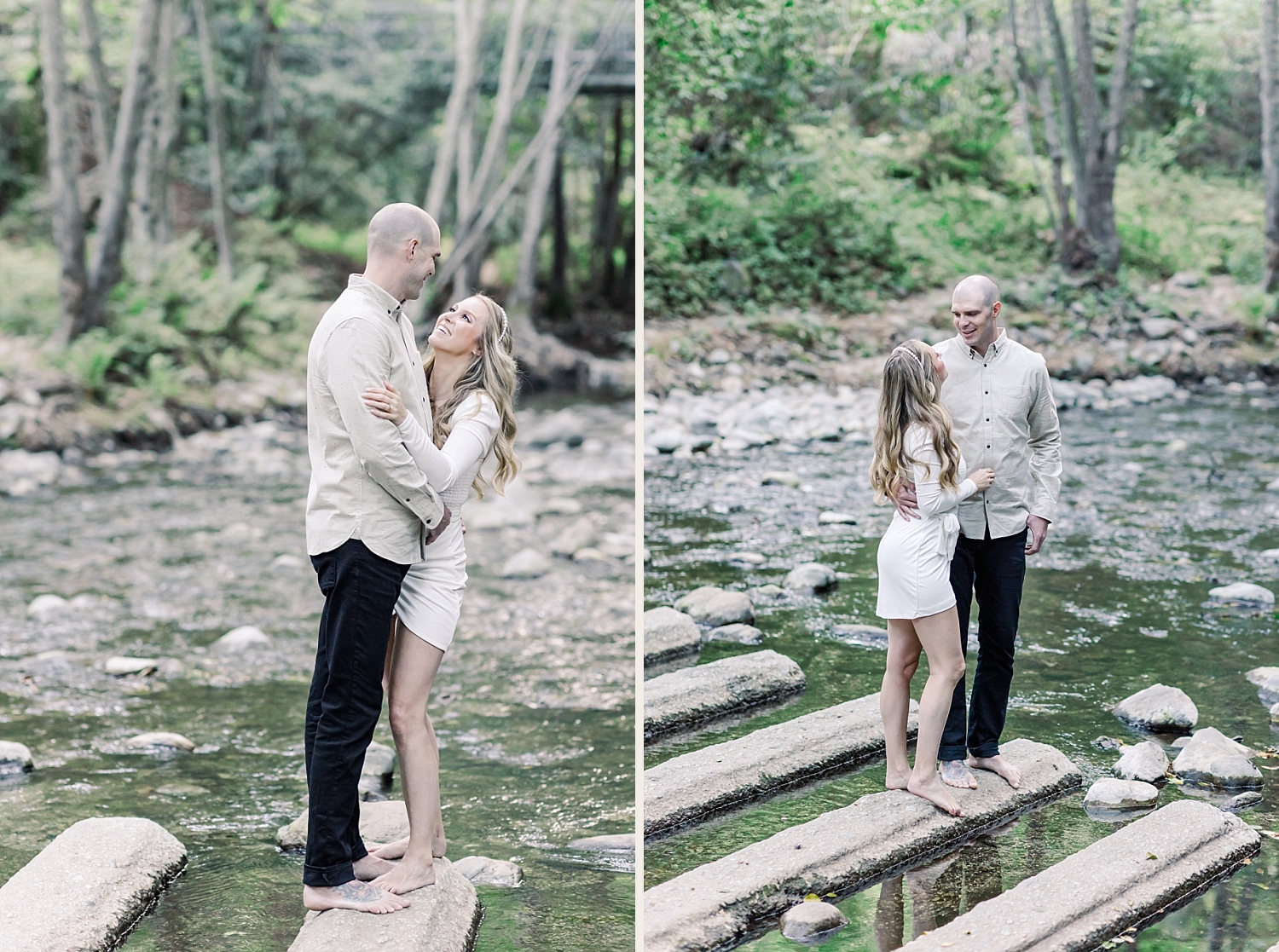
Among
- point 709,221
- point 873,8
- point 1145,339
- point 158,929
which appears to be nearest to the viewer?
point 158,929

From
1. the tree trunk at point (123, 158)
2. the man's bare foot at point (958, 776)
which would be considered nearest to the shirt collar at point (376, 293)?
the man's bare foot at point (958, 776)

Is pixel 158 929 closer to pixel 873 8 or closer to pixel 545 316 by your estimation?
pixel 873 8

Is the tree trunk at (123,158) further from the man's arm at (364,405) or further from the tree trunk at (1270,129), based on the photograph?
the man's arm at (364,405)

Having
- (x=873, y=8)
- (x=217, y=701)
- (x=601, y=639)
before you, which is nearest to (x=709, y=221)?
(x=873, y=8)

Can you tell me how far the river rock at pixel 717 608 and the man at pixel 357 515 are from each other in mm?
2008

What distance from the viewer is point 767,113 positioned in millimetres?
5320

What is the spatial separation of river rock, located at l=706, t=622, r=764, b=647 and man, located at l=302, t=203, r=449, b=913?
72.8 inches

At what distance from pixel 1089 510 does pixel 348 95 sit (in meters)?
14.0

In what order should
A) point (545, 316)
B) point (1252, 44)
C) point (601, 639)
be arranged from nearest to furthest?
point (601, 639)
point (1252, 44)
point (545, 316)

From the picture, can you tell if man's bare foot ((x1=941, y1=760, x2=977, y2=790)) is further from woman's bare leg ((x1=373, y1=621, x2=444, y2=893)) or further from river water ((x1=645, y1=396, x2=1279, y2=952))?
woman's bare leg ((x1=373, y1=621, x2=444, y2=893))

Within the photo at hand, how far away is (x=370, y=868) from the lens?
8.77ft

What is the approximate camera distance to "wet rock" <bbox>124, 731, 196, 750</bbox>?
12.8ft

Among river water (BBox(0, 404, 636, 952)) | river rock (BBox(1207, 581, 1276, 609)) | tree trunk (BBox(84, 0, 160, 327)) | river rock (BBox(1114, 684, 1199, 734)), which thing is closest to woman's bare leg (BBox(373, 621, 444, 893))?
river water (BBox(0, 404, 636, 952))

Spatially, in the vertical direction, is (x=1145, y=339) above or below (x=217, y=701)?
above
